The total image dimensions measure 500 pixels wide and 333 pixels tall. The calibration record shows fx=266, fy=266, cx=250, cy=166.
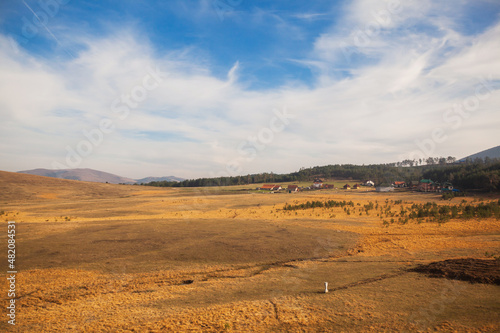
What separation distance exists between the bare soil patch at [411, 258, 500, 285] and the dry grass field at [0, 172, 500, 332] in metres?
0.36

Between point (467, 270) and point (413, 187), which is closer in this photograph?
point (467, 270)

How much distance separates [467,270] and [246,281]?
779cm

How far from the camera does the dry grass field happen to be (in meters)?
6.72

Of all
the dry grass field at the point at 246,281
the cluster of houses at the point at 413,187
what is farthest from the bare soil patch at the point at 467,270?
the cluster of houses at the point at 413,187

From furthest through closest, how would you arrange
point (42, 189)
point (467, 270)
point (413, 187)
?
Answer: point (413, 187)
point (42, 189)
point (467, 270)

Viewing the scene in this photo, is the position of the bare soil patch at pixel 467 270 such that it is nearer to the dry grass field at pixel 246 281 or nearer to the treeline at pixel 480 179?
the dry grass field at pixel 246 281

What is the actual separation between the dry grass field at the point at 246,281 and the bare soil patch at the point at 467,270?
14.2 inches

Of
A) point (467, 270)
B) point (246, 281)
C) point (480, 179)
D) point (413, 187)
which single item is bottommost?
point (246, 281)

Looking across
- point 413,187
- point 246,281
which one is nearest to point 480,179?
point 413,187

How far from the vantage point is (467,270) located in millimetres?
9289

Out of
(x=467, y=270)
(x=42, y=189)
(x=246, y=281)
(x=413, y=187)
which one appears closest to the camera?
(x=467, y=270)

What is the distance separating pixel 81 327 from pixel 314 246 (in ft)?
37.8

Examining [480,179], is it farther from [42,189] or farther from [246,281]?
[42,189]

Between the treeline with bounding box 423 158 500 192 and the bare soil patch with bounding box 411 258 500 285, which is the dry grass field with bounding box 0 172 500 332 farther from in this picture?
the treeline with bounding box 423 158 500 192
